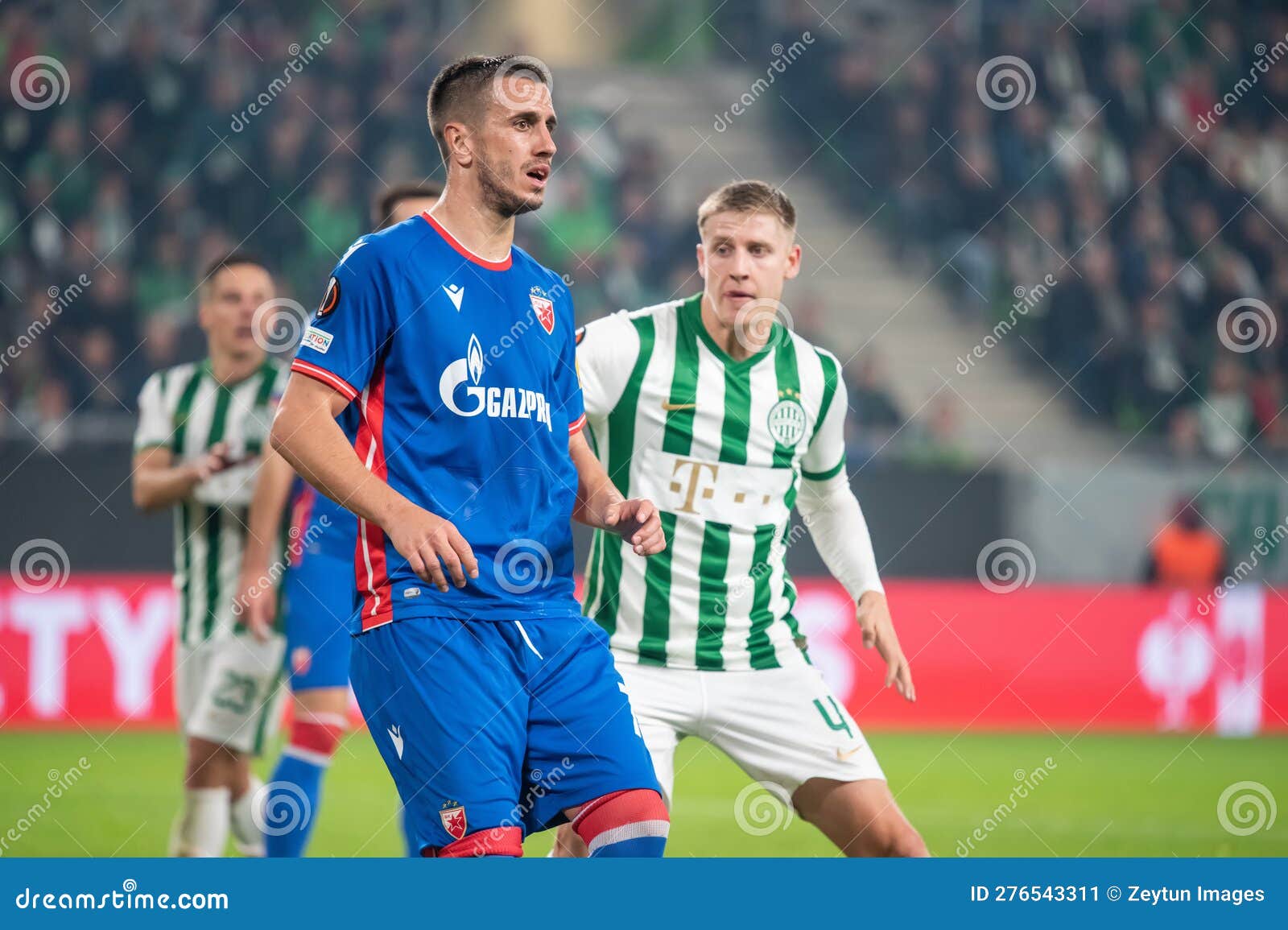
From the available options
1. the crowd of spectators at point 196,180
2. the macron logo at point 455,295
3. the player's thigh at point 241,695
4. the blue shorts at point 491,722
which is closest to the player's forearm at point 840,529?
the blue shorts at point 491,722

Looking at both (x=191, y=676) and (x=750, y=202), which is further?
(x=191, y=676)

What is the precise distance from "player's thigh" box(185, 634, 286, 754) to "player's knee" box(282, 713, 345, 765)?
197 mm

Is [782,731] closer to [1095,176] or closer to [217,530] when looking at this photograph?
[217,530]

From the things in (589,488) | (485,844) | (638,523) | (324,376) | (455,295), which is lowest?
(485,844)

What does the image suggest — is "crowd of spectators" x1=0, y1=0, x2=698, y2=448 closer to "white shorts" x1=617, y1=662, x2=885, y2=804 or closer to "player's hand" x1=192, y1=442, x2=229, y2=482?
"player's hand" x1=192, y1=442, x2=229, y2=482

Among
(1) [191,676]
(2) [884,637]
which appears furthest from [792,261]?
(1) [191,676]

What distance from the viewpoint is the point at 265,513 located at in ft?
17.4

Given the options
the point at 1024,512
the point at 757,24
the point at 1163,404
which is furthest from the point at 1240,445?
the point at 757,24

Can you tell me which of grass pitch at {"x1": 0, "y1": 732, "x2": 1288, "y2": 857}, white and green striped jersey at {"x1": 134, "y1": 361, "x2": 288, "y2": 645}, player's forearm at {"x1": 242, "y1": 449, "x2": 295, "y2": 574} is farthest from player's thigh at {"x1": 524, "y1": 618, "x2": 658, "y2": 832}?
grass pitch at {"x1": 0, "y1": 732, "x2": 1288, "y2": 857}

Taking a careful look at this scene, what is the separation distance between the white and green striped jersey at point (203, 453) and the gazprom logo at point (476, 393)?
8.29ft

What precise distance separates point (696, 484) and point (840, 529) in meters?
0.51

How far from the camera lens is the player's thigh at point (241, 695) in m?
5.44
